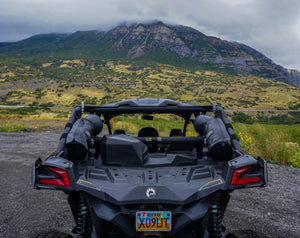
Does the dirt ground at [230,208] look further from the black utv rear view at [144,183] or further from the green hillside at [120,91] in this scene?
the green hillside at [120,91]

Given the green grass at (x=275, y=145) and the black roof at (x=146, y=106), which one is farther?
the green grass at (x=275, y=145)

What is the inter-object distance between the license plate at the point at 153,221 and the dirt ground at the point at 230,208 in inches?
85.4

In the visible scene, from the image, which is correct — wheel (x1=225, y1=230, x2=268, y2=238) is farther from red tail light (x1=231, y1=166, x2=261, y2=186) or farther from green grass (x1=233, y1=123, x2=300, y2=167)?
green grass (x1=233, y1=123, x2=300, y2=167)

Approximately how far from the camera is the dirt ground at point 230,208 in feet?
12.6

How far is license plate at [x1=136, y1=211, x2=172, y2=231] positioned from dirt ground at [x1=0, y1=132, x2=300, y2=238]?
2.17 meters

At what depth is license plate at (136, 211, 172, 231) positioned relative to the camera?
2.00m

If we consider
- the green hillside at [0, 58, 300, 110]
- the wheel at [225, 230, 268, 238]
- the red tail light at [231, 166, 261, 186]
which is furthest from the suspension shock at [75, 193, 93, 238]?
the green hillside at [0, 58, 300, 110]

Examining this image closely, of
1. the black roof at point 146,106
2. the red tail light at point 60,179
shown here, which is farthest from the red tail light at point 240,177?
the red tail light at point 60,179

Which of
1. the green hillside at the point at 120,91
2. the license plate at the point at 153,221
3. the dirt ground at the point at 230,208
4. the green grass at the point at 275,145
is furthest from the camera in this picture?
the green hillside at the point at 120,91

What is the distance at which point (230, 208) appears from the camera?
15.0 ft

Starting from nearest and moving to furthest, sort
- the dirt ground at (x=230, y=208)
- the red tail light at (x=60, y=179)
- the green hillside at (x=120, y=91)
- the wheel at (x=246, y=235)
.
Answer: the red tail light at (x=60, y=179) < the wheel at (x=246, y=235) < the dirt ground at (x=230, y=208) < the green hillside at (x=120, y=91)

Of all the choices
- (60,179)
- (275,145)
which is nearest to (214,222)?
(60,179)

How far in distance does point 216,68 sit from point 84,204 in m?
187

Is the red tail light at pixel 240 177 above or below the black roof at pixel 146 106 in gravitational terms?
below
